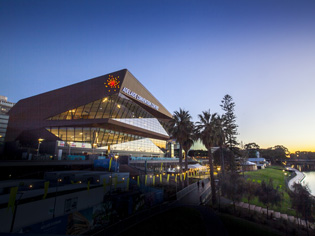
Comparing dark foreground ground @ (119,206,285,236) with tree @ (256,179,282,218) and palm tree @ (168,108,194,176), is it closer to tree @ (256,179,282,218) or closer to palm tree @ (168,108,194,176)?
tree @ (256,179,282,218)

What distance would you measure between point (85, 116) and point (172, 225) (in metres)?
39.0

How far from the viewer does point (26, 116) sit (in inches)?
2028

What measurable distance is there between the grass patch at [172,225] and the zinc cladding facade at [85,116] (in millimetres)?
31807

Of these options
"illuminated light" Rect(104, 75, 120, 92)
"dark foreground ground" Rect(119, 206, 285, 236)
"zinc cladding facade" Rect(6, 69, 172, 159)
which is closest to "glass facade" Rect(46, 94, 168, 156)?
"zinc cladding facade" Rect(6, 69, 172, 159)

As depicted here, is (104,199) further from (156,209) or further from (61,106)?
(61,106)

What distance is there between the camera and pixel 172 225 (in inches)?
656

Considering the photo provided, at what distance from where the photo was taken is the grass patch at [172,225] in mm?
15094

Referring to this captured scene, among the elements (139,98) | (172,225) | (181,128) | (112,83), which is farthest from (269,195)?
(112,83)

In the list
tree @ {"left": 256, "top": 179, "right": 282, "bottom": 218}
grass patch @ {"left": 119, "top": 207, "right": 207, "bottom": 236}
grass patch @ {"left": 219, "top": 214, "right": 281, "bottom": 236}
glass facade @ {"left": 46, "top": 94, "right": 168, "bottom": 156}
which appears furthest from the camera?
glass facade @ {"left": 46, "top": 94, "right": 168, "bottom": 156}

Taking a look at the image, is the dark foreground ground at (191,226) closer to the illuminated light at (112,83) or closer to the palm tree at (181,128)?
the palm tree at (181,128)

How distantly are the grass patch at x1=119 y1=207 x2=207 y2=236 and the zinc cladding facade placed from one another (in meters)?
31.8

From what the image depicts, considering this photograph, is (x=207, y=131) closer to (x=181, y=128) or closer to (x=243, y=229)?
(x=181, y=128)

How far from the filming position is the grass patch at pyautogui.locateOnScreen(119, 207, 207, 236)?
594 inches

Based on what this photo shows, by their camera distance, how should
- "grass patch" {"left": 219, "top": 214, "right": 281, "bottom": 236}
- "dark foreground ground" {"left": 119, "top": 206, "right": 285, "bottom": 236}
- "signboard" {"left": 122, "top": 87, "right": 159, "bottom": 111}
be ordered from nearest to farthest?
"dark foreground ground" {"left": 119, "top": 206, "right": 285, "bottom": 236}
"grass patch" {"left": 219, "top": 214, "right": 281, "bottom": 236}
"signboard" {"left": 122, "top": 87, "right": 159, "bottom": 111}
